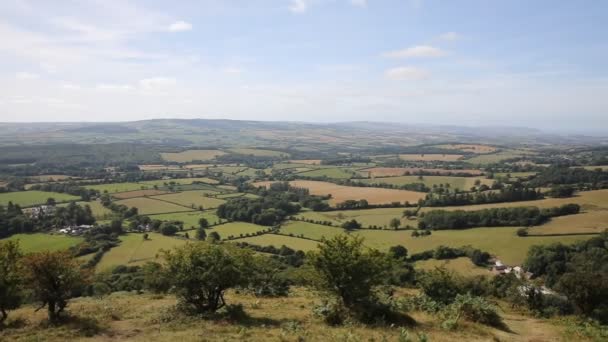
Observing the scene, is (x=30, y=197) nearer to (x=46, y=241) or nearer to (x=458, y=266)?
(x=46, y=241)

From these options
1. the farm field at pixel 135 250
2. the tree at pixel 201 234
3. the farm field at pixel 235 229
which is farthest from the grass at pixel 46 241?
the farm field at pixel 235 229

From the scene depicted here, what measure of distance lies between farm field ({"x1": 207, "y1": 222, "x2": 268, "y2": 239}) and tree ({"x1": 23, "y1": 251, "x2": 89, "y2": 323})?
52212 mm

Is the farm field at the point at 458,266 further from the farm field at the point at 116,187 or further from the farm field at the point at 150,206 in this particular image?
the farm field at the point at 116,187

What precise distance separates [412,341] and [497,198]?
282 feet

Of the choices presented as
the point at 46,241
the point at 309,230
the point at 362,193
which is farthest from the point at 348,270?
the point at 362,193

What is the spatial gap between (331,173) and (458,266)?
109628mm

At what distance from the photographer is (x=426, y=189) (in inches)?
4658

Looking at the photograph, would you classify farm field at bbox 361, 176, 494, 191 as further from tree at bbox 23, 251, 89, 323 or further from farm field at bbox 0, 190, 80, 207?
tree at bbox 23, 251, 89, 323

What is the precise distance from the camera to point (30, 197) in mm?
109812

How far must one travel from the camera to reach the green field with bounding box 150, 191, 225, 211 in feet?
340

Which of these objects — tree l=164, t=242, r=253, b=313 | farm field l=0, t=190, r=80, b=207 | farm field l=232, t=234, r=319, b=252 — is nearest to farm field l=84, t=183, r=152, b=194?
farm field l=0, t=190, r=80, b=207

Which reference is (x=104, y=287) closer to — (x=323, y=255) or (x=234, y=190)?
(x=323, y=255)

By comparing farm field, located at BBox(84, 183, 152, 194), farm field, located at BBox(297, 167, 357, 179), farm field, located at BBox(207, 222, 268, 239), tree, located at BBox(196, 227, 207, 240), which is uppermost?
farm field, located at BBox(297, 167, 357, 179)

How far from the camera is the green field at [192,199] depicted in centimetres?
10362
